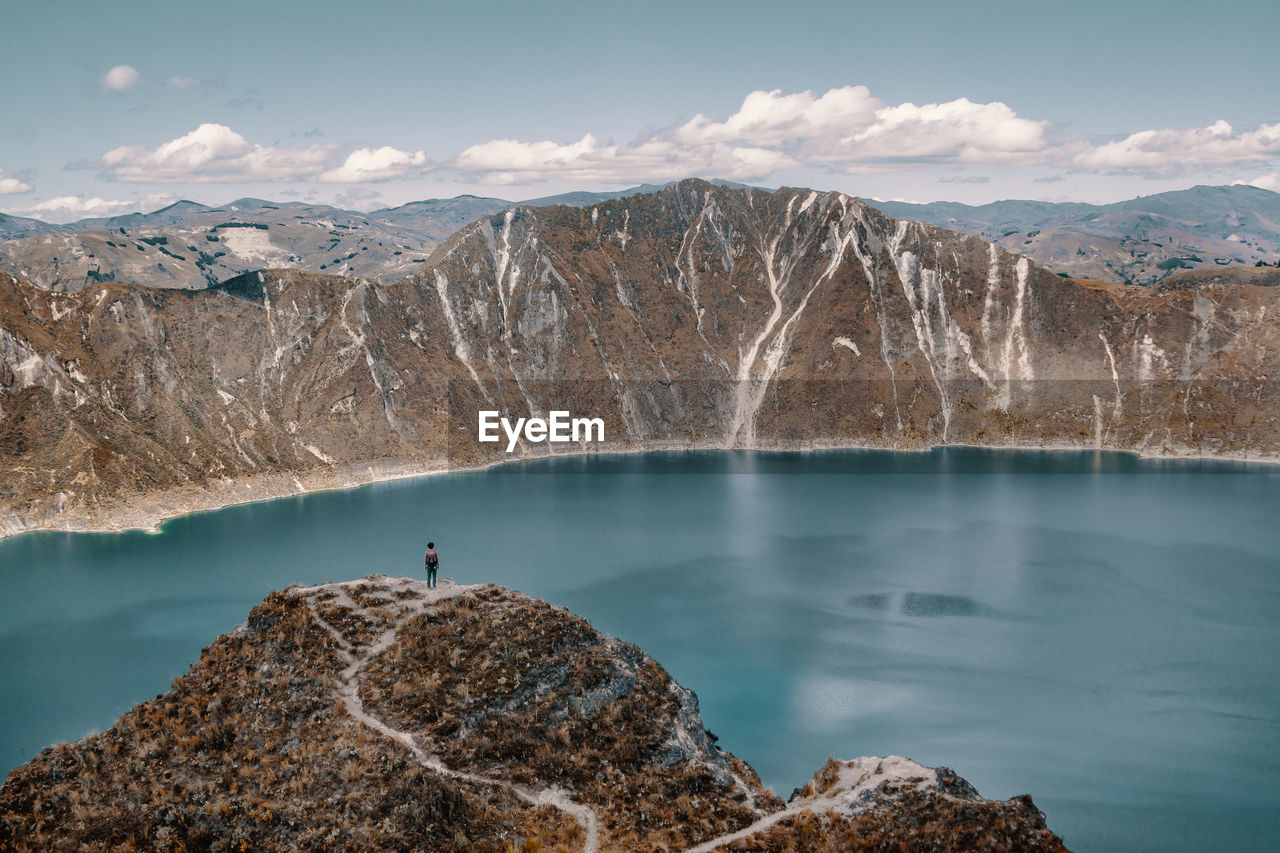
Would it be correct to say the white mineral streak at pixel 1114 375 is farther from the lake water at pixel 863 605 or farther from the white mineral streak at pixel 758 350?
the white mineral streak at pixel 758 350

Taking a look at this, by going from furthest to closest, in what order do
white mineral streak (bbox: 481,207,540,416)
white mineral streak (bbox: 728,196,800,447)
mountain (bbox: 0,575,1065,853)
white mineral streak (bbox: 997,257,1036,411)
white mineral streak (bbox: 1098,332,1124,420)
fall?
white mineral streak (bbox: 728,196,800,447)
white mineral streak (bbox: 481,207,540,416)
white mineral streak (bbox: 997,257,1036,411)
white mineral streak (bbox: 1098,332,1124,420)
mountain (bbox: 0,575,1065,853)

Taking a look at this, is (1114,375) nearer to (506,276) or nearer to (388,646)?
(506,276)

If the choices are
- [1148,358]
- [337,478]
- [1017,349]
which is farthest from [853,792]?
[1148,358]

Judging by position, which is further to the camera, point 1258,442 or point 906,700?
point 1258,442

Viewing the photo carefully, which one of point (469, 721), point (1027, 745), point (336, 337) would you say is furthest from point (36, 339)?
point (1027, 745)

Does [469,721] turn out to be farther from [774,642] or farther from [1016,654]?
[1016,654]

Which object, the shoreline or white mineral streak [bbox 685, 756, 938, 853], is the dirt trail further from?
the shoreline

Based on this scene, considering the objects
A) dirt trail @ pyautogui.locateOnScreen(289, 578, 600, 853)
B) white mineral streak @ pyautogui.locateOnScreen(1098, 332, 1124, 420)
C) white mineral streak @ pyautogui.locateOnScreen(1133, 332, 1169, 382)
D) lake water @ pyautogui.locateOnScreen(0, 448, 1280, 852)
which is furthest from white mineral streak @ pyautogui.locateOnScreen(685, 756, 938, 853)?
white mineral streak @ pyautogui.locateOnScreen(1133, 332, 1169, 382)
